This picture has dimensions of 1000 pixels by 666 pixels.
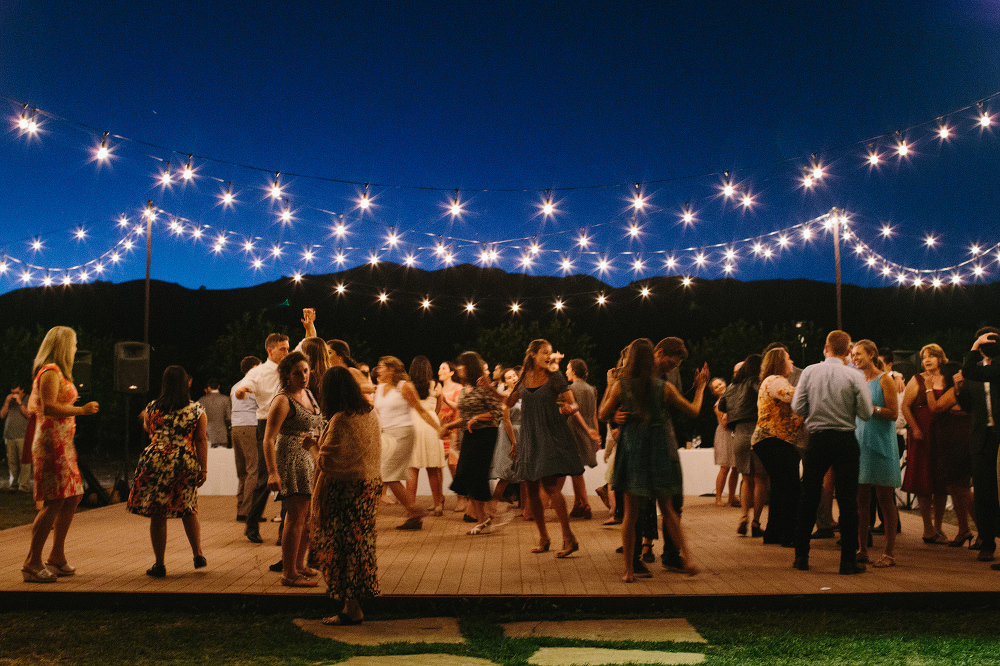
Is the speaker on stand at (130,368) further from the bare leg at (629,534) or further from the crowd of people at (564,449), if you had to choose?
the bare leg at (629,534)

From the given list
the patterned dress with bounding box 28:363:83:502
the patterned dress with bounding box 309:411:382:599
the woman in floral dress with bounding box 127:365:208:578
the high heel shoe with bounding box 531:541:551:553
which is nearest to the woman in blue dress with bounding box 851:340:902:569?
the high heel shoe with bounding box 531:541:551:553

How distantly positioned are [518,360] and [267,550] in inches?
748

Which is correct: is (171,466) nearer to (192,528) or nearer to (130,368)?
(192,528)

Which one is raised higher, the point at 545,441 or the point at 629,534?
the point at 545,441

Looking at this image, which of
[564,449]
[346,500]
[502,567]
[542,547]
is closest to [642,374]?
[564,449]

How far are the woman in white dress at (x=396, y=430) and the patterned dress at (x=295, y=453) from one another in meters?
2.13

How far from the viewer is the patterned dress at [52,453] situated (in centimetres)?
413

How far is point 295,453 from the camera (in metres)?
4.19

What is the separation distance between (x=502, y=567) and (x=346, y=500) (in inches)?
57.8

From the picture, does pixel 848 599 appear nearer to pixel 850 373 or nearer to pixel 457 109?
pixel 850 373

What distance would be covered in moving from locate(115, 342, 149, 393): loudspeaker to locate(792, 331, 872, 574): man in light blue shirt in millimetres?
7837

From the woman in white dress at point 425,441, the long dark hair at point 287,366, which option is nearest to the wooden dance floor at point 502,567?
the woman in white dress at point 425,441

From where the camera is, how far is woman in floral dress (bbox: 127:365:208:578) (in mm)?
4242

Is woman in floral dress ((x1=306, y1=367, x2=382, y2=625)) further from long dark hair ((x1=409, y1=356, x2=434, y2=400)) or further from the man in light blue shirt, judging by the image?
long dark hair ((x1=409, y1=356, x2=434, y2=400))
